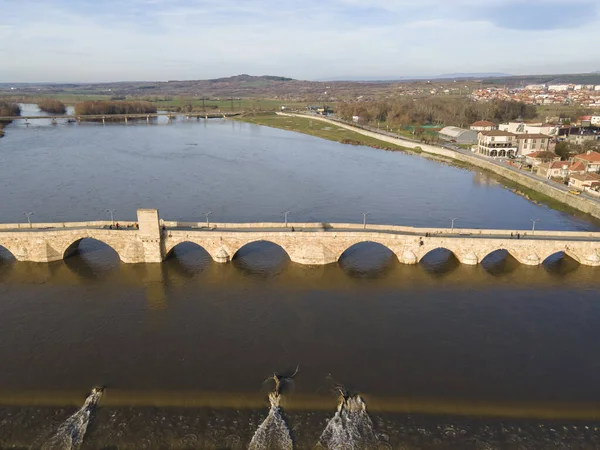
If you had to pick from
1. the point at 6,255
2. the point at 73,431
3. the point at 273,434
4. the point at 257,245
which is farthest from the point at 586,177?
the point at 6,255

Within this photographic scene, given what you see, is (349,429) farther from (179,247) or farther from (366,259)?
(179,247)

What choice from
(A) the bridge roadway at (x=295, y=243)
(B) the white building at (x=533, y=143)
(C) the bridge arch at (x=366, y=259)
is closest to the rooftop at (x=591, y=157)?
(B) the white building at (x=533, y=143)

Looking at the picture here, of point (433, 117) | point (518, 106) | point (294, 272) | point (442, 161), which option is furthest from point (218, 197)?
point (518, 106)

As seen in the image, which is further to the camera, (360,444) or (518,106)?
(518,106)

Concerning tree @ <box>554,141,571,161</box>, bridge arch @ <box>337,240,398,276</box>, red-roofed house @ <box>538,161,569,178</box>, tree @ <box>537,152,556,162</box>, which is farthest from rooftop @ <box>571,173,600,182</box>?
bridge arch @ <box>337,240,398,276</box>

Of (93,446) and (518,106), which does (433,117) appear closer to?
(518,106)

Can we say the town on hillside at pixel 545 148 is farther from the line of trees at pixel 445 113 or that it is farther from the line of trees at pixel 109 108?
the line of trees at pixel 109 108
